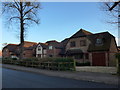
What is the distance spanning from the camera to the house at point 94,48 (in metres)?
25.1

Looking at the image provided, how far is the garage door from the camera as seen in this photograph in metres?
25.2

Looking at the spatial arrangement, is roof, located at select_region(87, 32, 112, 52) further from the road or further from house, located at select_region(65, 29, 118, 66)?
the road

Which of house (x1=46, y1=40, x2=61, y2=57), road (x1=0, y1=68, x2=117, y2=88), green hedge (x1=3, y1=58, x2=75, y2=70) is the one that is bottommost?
road (x1=0, y1=68, x2=117, y2=88)

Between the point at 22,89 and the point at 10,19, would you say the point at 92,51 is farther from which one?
the point at 22,89

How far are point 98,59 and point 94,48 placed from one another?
8.11ft

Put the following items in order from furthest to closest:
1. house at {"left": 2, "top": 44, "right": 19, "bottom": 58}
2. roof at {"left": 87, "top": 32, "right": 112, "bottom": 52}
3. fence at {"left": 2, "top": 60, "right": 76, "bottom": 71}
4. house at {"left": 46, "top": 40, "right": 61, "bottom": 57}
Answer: house at {"left": 2, "top": 44, "right": 19, "bottom": 58}, house at {"left": 46, "top": 40, "right": 61, "bottom": 57}, roof at {"left": 87, "top": 32, "right": 112, "bottom": 52}, fence at {"left": 2, "top": 60, "right": 76, "bottom": 71}

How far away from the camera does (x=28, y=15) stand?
89.9 ft

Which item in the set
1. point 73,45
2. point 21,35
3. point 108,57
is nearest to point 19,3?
point 21,35

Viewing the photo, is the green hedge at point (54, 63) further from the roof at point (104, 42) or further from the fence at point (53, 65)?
the roof at point (104, 42)

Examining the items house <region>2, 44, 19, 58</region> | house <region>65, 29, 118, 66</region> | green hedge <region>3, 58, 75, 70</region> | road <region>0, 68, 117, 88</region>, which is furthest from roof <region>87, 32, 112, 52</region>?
house <region>2, 44, 19, 58</region>

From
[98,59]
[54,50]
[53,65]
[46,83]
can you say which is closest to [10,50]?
[54,50]

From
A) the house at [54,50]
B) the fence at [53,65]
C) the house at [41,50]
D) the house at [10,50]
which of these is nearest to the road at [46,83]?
the fence at [53,65]

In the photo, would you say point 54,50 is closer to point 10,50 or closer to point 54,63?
point 54,63

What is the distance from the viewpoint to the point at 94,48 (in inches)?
1051
